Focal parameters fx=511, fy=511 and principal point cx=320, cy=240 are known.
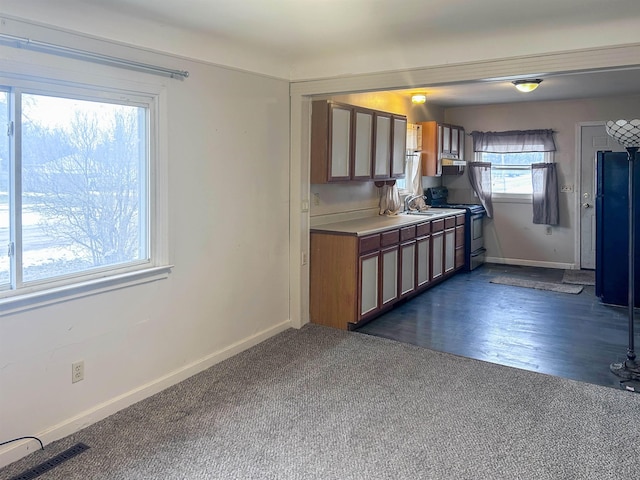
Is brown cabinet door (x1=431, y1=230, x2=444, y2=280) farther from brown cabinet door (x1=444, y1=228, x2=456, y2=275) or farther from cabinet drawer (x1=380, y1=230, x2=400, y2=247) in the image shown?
cabinet drawer (x1=380, y1=230, x2=400, y2=247)

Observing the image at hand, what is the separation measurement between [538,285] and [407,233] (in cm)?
211

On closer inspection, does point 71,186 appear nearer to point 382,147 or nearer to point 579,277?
point 382,147

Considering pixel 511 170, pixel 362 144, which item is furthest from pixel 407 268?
pixel 511 170

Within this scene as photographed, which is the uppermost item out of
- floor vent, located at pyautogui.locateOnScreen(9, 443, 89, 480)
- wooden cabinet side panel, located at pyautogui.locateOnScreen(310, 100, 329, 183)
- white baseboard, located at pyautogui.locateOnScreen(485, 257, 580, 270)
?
wooden cabinet side panel, located at pyautogui.locateOnScreen(310, 100, 329, 183)

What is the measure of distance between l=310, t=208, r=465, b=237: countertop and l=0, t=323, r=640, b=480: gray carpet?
122 cm

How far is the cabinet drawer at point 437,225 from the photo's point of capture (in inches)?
232

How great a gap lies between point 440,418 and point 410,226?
2672mm

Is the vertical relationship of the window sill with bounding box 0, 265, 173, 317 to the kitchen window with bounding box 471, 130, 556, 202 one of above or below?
below

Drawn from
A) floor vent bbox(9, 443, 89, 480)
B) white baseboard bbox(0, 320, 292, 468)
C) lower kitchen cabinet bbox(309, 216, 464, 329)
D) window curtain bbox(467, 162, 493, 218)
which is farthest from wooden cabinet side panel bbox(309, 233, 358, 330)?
window curtain bbox(467, 162, 493, 218)

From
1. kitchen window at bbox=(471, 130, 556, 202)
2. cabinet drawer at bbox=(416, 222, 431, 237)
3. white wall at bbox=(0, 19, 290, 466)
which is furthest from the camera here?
kitchen window at bbox=(471, 130, 556, 202)

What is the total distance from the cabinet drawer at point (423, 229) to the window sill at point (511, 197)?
246 centimetres

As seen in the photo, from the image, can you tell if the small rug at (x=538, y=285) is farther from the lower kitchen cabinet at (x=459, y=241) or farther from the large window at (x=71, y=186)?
the large window at (x=71, y=186)

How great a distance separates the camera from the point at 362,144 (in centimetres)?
504

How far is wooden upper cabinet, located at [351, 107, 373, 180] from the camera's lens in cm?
490
